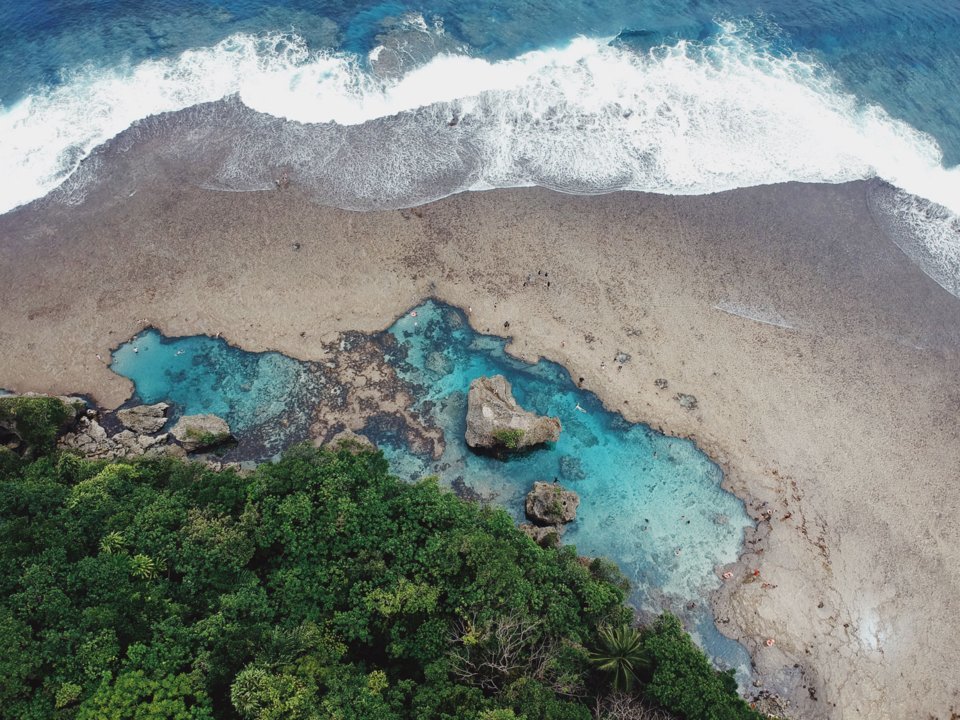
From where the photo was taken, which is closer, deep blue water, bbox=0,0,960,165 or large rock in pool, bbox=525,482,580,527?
large rock in pool, bbox=525,482,580,527

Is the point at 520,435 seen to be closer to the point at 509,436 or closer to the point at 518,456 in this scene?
the point at 509,436

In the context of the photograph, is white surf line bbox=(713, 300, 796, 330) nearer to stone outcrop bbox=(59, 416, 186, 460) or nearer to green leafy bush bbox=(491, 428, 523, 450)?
green leafy bush bbox=(491, 428, 523, 450)

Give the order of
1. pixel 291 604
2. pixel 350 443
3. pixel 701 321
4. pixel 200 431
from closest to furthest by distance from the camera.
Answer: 1. pixel 291 604
2. pixel 350 443
3. pixel 200 431
4. pixel 701 321

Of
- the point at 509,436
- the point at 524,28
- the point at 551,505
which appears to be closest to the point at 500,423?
the point at 509,436

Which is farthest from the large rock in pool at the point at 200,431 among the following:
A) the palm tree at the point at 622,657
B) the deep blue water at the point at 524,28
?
the deep blue water at the point at 524,28

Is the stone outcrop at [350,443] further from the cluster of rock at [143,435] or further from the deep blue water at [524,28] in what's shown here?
the deep blue water at [524,28]

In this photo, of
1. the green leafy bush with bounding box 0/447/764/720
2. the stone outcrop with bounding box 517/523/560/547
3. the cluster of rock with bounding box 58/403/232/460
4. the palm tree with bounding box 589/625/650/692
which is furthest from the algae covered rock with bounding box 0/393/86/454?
the palm tree with bounding box 589/625/650/692
